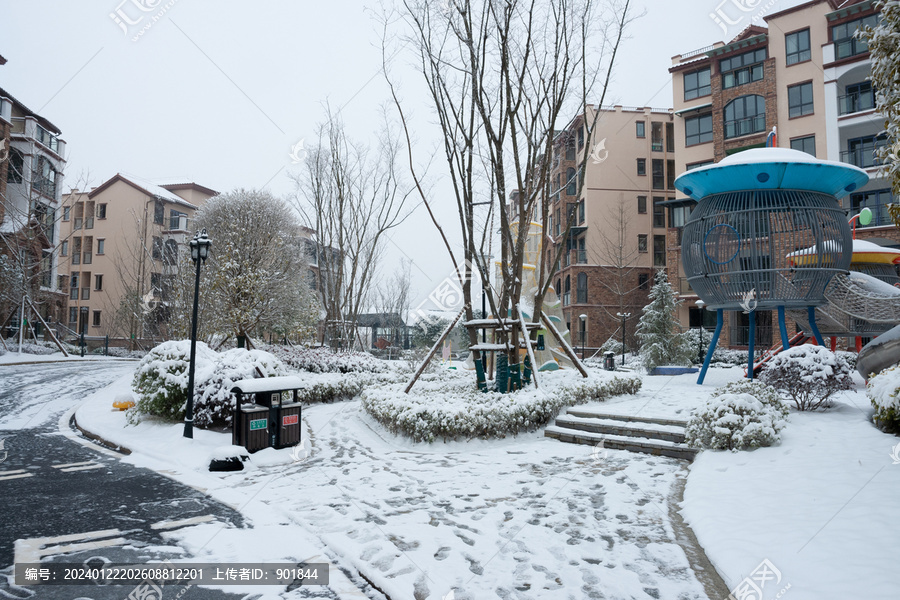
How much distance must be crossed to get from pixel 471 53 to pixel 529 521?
389 inches

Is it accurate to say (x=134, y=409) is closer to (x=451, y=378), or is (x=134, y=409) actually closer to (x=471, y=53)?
(x=451, y=378)

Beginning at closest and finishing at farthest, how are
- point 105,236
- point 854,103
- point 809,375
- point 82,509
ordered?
point 82,509, point 809,375, point 854,103, point 105,236

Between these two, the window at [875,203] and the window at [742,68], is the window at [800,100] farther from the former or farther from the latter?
the window at [875,203]

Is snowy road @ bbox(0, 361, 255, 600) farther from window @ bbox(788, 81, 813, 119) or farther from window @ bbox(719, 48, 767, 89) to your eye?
window @ bbox(719, 48, 767, 89)

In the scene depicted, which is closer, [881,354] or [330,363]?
[881,354]

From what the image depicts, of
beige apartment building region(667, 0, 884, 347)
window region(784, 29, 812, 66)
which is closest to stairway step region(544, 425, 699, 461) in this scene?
beige apartment building region(667, 0, 884, 347)

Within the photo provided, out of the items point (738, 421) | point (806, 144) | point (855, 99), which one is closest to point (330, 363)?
point (738, 421)

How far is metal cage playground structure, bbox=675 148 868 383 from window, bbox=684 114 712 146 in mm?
23845

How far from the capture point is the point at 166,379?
397 inches

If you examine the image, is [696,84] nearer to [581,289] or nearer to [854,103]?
[854,103]

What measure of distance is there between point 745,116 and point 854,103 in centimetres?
485

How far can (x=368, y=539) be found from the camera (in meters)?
4.74

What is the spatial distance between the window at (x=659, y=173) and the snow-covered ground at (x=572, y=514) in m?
31.4

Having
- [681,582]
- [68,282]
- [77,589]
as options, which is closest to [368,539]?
[77,589]
